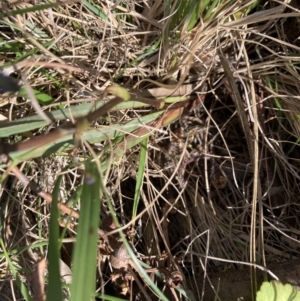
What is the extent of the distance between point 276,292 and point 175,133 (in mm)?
489

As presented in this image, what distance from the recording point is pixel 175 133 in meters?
1.32

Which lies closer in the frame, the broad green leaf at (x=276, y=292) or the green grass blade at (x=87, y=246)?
the green grass blade at (x=87, y=246)

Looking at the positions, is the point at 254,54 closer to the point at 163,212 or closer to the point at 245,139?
the point at 245,139

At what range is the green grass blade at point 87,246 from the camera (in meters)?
0.68

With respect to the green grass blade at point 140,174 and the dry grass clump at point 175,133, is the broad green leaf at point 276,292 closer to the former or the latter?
the dry grass clump at point 175,133

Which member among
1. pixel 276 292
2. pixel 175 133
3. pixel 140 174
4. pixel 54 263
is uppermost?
pixel 175 133

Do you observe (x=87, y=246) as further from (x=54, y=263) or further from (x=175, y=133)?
(x=175, y=133)

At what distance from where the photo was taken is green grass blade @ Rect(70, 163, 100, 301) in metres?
0.68

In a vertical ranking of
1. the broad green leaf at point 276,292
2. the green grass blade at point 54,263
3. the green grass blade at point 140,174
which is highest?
the green grass blade at point 140,174

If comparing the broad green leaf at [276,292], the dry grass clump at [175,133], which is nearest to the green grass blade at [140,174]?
the dry grass clump at [175,133]

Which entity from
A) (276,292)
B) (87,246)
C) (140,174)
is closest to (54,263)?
(87,246)

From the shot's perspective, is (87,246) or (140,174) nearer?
(87,246)

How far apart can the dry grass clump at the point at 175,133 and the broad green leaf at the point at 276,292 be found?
3.7 inches

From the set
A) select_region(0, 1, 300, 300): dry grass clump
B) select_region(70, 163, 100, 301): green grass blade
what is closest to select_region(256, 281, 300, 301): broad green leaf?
select_region(0, 1, 300, 300): dry grass clump
